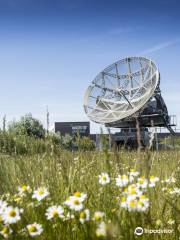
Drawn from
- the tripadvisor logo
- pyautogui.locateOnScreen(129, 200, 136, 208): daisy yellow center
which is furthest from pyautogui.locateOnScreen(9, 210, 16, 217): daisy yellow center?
the tripadvisor logo

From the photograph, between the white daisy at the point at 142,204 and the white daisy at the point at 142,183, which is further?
the white daisy at the point at 142,183

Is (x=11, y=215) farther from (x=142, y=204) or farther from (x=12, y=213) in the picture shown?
(x=142, y=204)

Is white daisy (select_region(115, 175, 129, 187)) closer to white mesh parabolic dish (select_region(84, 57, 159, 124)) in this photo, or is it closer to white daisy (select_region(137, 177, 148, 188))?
white daisy (select_region(137, 177, 148, 188))

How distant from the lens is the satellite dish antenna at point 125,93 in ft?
77.4

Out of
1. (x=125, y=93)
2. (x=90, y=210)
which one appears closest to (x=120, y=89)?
(x=125, y=93)

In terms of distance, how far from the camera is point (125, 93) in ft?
83.5

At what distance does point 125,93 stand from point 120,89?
0.53 meters

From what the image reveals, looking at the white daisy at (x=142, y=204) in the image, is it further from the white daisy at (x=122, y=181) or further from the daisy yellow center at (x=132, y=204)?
the white daisy at (x=122, y=181)

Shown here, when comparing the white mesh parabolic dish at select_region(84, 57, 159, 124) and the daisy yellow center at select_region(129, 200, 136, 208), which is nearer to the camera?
the daisy yellow center at select_region(129, 200, 136, 208)

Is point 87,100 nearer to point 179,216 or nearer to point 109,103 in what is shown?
point 109,103

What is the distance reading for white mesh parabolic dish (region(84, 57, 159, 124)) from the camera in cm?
2348

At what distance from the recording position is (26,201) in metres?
2.26

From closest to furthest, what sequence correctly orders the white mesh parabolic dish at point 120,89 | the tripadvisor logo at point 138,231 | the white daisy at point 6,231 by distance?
the white daisy at point 6,231 < the tripadvisor logo at point 138,231 < the white mesh parabolic dish at point 120,89

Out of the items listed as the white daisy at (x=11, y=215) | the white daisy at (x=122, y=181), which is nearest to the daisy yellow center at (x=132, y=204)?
the white daisy at (x=122, y=181)
